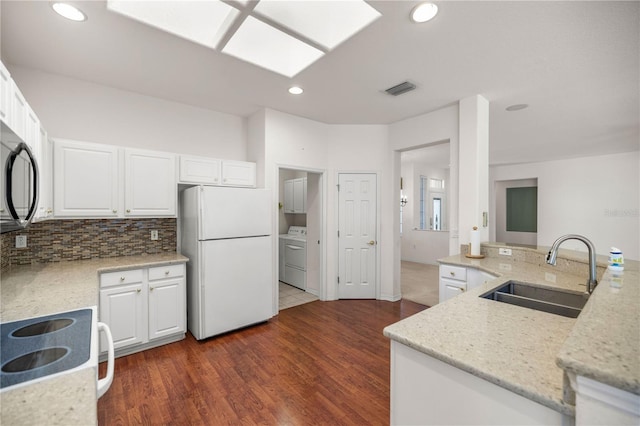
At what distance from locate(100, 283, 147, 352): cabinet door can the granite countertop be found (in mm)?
229

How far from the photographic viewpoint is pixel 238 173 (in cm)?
359

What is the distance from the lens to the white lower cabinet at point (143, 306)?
99.4 inches

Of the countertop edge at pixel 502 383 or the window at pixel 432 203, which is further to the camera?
the window at pixel 432 203

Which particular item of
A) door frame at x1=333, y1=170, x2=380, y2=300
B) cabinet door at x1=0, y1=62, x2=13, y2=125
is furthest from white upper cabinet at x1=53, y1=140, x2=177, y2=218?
door frame at x1=333, y1=170, x2=380, y2=300

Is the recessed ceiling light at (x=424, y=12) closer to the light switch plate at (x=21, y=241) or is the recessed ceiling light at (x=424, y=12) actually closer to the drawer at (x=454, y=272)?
the drawer at (x=454, y=272)

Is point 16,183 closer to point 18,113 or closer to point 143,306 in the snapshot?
point 18,113

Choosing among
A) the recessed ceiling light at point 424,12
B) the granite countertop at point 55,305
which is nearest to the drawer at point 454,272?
the recessed ceiling light at point 424,12

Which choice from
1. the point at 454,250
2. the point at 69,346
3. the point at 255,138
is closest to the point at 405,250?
the point at 454,250

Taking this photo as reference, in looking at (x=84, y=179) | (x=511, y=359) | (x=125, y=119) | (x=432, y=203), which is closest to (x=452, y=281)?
(x=511, y=359)

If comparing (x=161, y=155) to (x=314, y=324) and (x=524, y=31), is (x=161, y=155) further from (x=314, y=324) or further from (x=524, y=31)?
(x=524, y=31)

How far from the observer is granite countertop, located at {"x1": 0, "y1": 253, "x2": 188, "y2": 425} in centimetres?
78

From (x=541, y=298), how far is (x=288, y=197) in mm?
4469

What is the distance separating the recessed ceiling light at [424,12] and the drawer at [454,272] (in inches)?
82.7

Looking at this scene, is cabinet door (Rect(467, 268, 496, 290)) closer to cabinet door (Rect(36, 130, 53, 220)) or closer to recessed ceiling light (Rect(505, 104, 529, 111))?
recessed ceiling light (Rect(505, 104, 529, 111))
